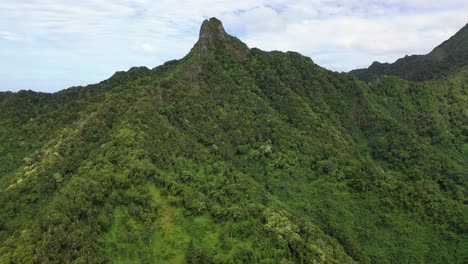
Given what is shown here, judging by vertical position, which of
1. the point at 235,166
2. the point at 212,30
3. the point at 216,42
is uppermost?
the point at 212,30

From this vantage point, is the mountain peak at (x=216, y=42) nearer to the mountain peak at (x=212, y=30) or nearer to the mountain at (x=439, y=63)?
the mountain peak at (x=212, y=30)

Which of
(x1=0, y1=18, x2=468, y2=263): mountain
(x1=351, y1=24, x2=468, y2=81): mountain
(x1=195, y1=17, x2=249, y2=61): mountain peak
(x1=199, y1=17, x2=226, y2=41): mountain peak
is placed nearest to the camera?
(x1=0, y1=18, x2=468, y2=263): mountain

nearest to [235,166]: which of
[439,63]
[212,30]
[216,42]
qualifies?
[216,42]

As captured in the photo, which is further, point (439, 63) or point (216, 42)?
point (439, 63)

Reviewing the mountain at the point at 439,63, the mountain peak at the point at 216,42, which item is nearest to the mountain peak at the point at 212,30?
the mountain peak at the point at 216,42

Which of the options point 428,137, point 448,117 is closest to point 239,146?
point 428,137

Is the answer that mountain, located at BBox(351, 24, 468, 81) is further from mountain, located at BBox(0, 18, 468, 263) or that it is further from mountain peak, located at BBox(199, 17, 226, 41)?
mountain peak, located at BBox(199, 17, 226, 41)

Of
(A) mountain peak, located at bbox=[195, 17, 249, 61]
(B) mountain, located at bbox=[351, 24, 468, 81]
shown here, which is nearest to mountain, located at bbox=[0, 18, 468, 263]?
(A) mountain peak, located at bbox=[195, 17, 249, 61]

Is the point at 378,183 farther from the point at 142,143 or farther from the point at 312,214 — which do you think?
the point at 142,143

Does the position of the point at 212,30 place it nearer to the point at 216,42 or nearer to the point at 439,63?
the point at 216,42
